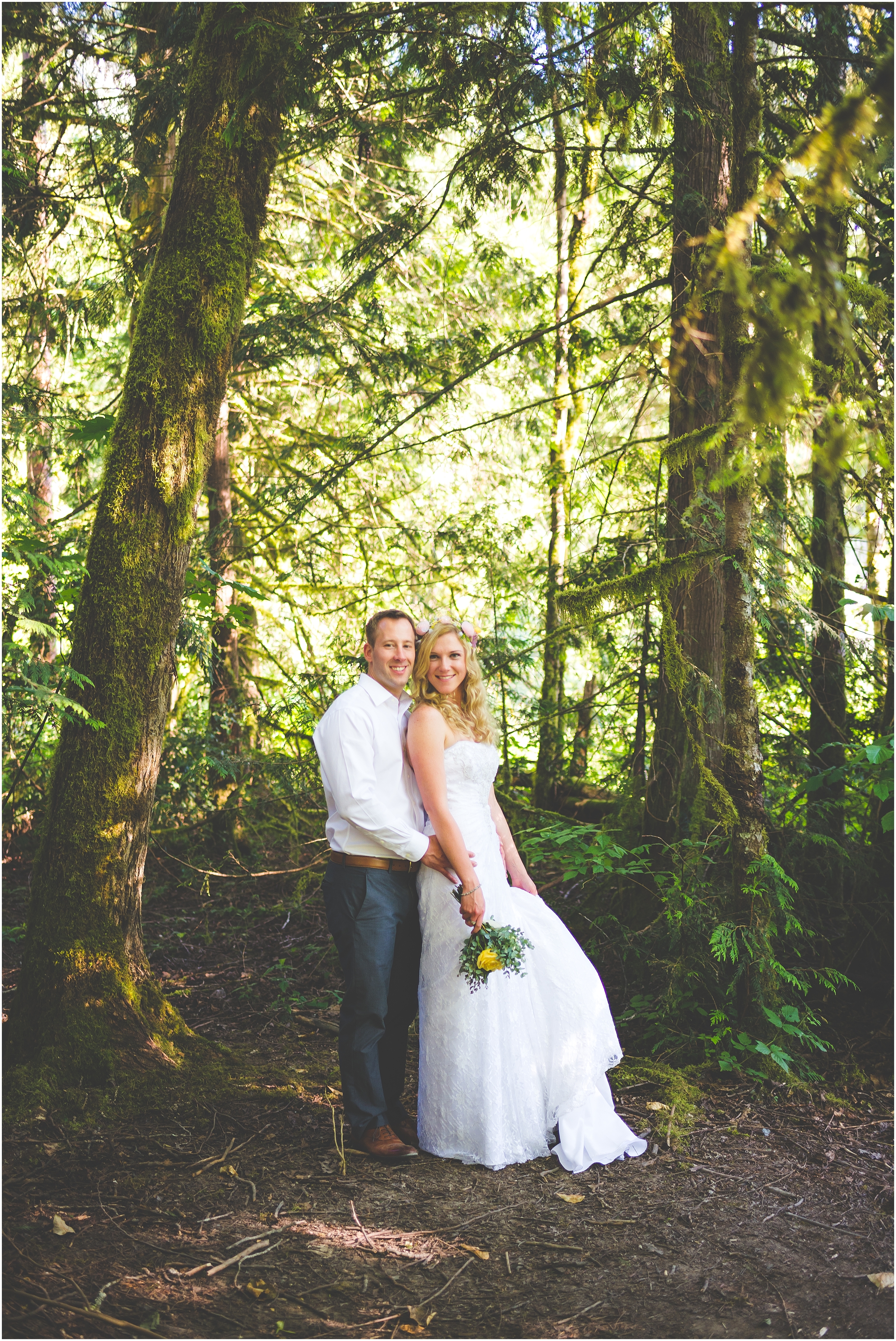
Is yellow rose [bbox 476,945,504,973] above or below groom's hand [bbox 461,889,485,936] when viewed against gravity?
below

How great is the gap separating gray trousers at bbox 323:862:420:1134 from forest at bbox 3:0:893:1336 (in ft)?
1.07

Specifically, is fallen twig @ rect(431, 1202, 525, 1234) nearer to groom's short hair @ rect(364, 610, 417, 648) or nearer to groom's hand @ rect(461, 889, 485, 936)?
groom's hand @ rect(461, 889, 485, 936)

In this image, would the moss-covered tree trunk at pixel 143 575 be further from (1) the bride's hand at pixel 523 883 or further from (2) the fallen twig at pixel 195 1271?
(1) the bride's hand at pixel 523 883

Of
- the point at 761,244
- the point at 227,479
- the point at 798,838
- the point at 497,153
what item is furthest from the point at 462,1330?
the point at 227,479

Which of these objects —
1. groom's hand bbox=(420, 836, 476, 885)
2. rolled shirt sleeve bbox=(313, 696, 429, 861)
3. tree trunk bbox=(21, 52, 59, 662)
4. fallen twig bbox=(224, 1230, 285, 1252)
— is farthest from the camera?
tree trunk bbox=(21, 52, 59, 662)

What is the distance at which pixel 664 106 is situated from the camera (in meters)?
4.95

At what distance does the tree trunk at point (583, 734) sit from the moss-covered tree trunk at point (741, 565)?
1.44 m

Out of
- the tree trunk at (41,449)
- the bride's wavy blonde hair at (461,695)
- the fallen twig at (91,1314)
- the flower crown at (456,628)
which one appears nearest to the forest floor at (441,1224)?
the fallen twig at (91,1314)

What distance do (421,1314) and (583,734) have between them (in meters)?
4.75

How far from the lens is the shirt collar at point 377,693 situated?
13.9 feet

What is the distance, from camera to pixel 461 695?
443cm

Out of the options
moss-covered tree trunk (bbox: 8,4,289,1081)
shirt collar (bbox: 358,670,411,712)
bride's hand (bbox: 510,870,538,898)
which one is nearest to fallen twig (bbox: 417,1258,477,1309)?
bride's hand (bbox: 510,870,538,898)

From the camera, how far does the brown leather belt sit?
4.11 m

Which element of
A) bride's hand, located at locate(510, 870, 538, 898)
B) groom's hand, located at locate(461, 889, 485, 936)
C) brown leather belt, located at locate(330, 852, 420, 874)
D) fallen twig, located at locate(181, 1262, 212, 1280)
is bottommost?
fallen twig, located at locate(181, 1262, 212, 1280)
